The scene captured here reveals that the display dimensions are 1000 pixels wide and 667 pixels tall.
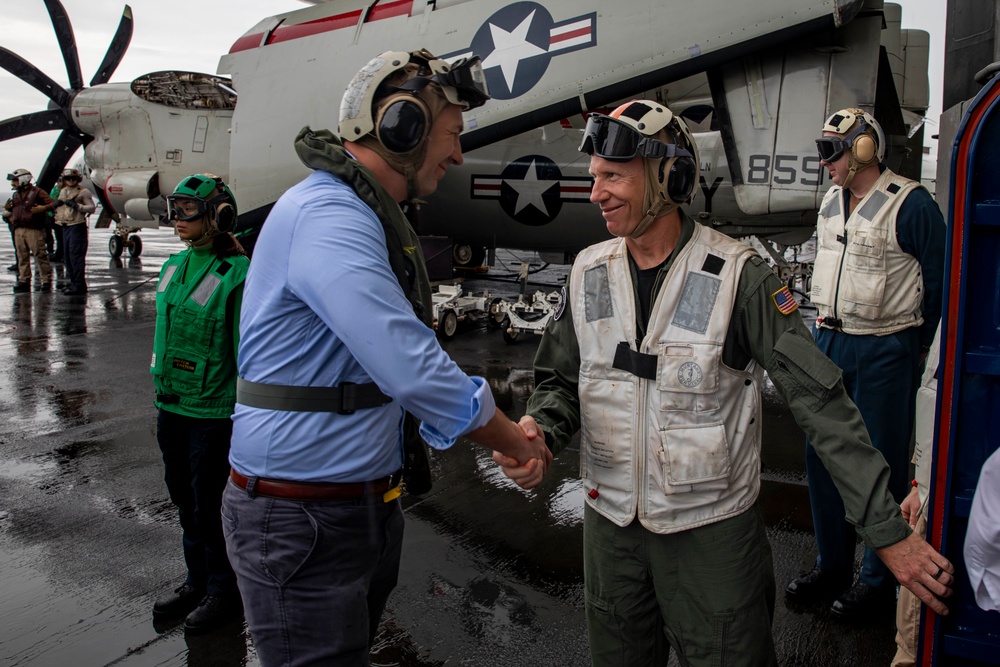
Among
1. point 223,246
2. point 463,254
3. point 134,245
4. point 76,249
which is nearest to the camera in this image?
point 223,246

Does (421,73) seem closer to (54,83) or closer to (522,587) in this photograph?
(522,587)

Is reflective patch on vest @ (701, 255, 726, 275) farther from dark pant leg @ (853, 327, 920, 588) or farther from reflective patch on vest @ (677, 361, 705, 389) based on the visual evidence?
dark pant leg @ (853, 327, 920, 588)

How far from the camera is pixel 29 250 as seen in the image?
1341cm

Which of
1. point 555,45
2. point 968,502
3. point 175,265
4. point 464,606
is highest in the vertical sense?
point 555,45

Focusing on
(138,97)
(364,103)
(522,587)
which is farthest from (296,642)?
(138,97)

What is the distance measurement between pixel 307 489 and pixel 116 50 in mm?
18027

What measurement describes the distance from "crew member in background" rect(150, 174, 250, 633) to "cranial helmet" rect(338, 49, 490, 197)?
1660mm

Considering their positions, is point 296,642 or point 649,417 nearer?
point 296,642

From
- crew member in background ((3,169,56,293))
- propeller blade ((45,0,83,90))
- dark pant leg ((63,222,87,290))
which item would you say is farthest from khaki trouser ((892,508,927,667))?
propeller blade ((45,0,83,90))

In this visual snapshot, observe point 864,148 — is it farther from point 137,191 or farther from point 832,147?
point 137,191

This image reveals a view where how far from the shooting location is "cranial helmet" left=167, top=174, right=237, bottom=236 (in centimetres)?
333

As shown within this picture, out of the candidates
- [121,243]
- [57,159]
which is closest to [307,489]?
[57,159]

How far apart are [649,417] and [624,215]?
1.76 ft

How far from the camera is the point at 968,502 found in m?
1.74
